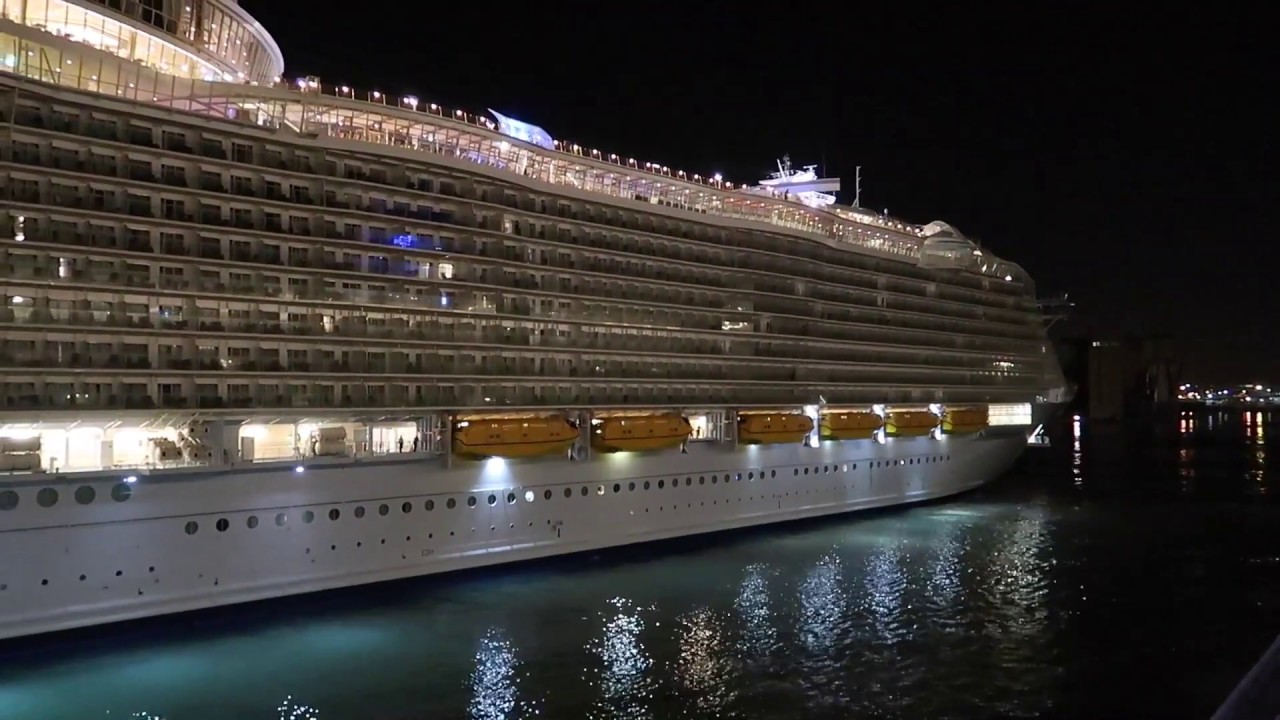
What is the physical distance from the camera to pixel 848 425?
3312cm

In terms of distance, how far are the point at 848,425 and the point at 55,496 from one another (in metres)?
24.3

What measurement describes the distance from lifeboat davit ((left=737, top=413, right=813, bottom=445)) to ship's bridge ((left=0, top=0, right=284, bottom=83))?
16920mm

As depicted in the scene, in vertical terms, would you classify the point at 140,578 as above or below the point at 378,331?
below

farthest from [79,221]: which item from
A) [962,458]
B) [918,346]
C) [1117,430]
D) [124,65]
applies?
[1117,430]

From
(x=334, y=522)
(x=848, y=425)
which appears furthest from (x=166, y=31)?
(x=848, y=425)

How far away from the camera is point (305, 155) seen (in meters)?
21.1

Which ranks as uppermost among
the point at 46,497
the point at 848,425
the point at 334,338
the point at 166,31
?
the point at 166,31

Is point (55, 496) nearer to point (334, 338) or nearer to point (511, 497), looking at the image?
point (334, 338)

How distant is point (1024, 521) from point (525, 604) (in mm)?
21864

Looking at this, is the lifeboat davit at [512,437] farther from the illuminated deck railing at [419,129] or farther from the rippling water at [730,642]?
the illuminated deck railing at [419,129]

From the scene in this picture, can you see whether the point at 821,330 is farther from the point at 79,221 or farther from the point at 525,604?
the point at 79,221

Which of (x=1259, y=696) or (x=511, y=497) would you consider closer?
(x=1259, y=696)

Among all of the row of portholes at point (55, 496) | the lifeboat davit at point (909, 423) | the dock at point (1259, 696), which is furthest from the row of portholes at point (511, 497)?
the dock at point (1259, 696)

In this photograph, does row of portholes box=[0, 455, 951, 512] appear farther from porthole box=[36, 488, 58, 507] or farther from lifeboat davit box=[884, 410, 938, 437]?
lifeboat davit box=[884, 410, 938, 437]
